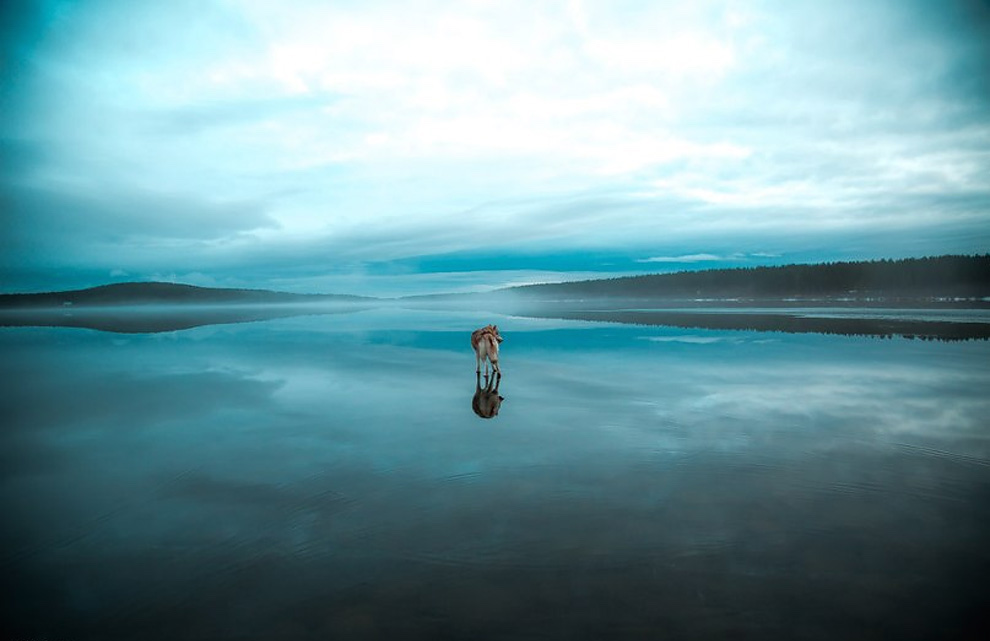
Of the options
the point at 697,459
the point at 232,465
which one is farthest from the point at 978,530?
the point at 232,465

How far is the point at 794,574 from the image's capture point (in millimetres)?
4352

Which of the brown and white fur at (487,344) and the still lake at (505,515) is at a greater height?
the brown and white fur at (487,344)

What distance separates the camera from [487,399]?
12156mm

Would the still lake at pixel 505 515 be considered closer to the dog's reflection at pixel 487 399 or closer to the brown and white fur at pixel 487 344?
the dog's reflection at pixel 487 399

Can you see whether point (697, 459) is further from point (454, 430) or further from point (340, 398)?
point (340, 398)

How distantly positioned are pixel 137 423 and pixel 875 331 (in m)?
34.9

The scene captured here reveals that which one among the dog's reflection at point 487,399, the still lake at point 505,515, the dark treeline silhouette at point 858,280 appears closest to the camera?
the still lake at point 505,515

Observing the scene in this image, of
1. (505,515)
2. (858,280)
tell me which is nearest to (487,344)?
(505,515)

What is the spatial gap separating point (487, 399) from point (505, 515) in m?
6.57

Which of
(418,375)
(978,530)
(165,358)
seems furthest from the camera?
(165,358)

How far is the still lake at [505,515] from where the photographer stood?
3920mm

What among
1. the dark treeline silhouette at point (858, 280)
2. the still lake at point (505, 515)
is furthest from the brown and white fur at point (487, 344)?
the dark treeline silhouette at point (858, 280)

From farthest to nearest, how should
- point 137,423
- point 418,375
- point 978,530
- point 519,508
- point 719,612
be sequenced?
point 418,375
point 137,423
point 519,508
point 978,530
point 719,612

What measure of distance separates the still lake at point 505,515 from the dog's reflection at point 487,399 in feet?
1.02
